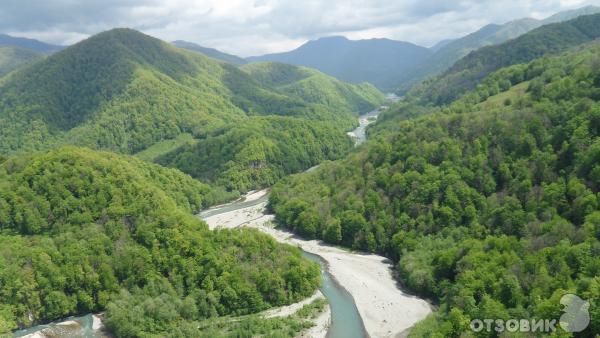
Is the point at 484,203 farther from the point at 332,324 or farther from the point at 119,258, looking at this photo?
the point at 119,258

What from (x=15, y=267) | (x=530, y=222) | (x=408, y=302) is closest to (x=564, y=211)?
(x=530, y=222)

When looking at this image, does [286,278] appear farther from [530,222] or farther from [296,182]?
[296,182]

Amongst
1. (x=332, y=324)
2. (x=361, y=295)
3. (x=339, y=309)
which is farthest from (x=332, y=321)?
(x=361, y=295)

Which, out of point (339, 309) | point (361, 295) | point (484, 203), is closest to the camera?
point (339, 309)

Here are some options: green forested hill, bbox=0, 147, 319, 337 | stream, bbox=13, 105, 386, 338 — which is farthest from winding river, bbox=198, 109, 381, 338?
green forested hill, bbox=0, 147, 319, 337

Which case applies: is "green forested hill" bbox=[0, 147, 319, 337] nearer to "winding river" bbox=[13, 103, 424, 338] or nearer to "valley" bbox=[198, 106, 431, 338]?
"winding river" bbox=[13, 103, 424, 338]
